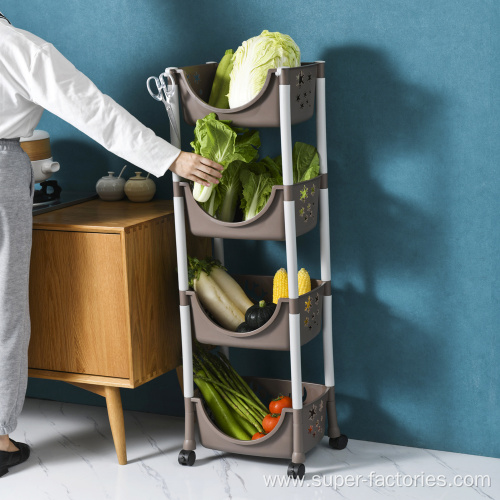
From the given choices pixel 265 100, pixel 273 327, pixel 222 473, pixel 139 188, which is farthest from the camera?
pixel 139 188

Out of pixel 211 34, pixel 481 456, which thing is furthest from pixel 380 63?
pixel 481 456

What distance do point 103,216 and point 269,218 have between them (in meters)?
0.58

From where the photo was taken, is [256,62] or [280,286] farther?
[280,286]

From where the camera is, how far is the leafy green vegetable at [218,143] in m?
2.23

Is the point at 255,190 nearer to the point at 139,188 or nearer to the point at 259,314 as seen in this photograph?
the point at 259,314

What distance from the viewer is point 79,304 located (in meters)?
2.50

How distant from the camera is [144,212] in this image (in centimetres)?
259

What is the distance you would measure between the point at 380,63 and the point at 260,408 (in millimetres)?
1128

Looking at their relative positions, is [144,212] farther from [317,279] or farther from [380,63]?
[380,63]

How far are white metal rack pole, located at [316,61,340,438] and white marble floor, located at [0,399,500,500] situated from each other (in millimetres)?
160

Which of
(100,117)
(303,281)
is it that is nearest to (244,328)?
(303,281)

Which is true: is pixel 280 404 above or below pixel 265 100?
below

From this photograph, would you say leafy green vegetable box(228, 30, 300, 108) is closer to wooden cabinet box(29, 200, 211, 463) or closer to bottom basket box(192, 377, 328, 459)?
wooden cabinet box(29, 200, 211, 463)

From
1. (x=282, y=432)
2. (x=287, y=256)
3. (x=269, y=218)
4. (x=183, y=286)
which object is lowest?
(x=282, y=432)
